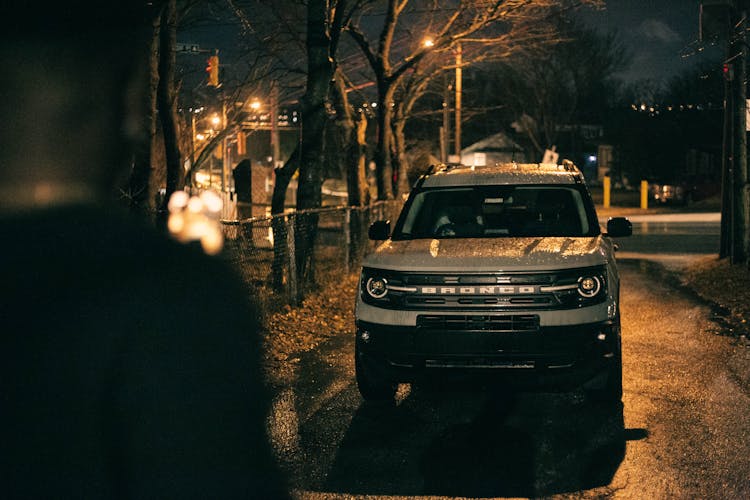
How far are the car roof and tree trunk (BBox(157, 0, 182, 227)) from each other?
29.6ft

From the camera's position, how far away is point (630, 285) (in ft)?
52.5

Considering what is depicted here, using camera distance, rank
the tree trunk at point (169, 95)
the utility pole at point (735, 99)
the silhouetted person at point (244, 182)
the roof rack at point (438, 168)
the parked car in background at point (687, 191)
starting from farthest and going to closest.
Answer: the parked car in background at point (687, 191) → the silhouetted person at point (244, 182) → the tree trunk at point (169, 95) → the utility pole at point (735, 99) → the roof rack at point (438, 168)

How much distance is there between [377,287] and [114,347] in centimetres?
395

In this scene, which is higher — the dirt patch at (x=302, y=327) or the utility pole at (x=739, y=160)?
the utility pole at (x=739, y=160)

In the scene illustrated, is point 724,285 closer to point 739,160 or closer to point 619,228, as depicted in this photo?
point 739,160

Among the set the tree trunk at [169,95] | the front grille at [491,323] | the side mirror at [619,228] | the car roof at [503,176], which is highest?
the tree trunk at [169,95]

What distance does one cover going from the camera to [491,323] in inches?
271

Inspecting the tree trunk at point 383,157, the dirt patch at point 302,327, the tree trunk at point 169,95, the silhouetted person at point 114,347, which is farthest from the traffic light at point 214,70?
the dirt patch at point 302,327

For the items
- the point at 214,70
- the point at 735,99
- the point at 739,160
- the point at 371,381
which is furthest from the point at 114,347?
the point at 214,70

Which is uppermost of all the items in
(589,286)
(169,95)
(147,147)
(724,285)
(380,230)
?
(169,95)

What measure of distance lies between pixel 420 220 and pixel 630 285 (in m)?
8.02

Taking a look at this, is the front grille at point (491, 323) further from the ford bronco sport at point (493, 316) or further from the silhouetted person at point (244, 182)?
the silhouetted person at point (244, 182)

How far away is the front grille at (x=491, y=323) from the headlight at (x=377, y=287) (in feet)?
1.67

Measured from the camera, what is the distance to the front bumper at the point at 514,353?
684 centimetres
